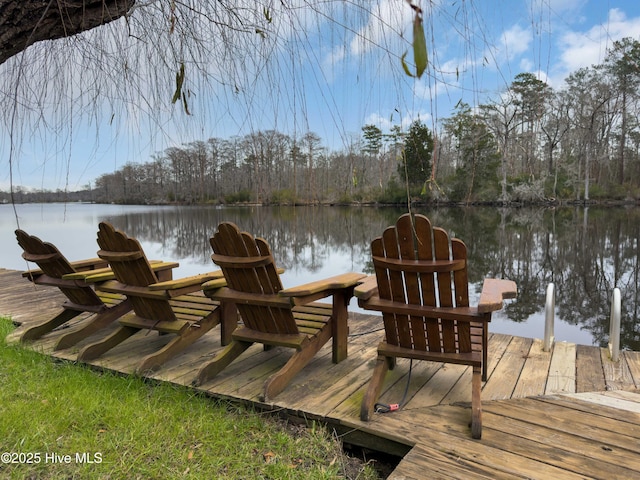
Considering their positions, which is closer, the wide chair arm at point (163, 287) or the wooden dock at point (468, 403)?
the wooden dock at point (468, 403)

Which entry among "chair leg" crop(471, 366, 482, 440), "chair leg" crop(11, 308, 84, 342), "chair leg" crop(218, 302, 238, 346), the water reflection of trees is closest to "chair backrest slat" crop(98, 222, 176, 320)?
"chair leg" crop(218, 302, 238, 346)

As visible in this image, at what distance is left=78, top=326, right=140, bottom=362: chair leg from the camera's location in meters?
3.05

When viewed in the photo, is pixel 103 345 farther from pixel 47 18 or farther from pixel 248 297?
pixel 47 18

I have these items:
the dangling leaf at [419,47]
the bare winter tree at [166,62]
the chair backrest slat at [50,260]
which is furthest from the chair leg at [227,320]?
the dangling leaf at [419,47]

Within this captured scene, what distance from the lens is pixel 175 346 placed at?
296cm

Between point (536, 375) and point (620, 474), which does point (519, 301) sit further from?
point (620, 474)

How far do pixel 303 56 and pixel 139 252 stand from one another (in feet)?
6.45

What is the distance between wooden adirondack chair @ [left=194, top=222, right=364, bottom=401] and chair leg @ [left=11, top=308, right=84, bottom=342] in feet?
5.69

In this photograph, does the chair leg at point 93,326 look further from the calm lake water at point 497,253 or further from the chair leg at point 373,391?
the chair leg at point 373,391

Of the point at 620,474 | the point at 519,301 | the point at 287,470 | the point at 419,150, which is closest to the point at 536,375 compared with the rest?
the point at 620,474

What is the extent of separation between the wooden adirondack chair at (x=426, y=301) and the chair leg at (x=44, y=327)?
2.77 metres

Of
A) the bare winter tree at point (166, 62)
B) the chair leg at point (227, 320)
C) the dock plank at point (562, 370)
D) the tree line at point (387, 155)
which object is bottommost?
the dock plank at point (562, 370)

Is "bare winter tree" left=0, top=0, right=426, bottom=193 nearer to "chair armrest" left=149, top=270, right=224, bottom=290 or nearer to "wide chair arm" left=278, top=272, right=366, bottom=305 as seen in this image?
"wide chair arm" left=278, top=272, right=366, bottom=305

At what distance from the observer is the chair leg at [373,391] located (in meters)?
2.17
